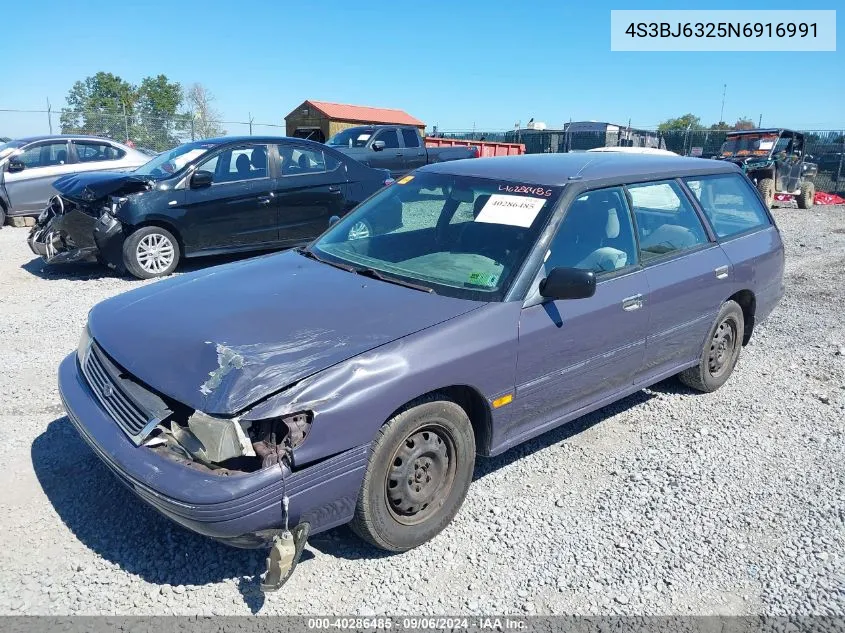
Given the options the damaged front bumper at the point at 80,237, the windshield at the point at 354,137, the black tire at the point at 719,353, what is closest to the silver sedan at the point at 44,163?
the damaged front bumper at the point at 80,237

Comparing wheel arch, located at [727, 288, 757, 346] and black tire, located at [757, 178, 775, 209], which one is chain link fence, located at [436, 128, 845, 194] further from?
wheel arch, located at [727, 288, 757, 346]

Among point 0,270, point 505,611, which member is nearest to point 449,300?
point 505,611

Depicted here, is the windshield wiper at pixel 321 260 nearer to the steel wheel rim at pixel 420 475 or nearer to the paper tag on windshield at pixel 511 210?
the paper tag on windshield at pixel 511 210

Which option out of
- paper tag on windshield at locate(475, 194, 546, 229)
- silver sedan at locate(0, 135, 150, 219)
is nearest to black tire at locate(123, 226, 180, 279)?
silver sedan at locate(0, 135, 150, 219)

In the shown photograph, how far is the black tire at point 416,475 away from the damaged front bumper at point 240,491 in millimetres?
114

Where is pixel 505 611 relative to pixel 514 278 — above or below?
below

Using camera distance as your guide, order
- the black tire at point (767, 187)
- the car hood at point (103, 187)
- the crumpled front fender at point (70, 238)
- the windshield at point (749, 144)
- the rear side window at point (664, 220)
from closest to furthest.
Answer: the rear side window at point (664, 220) < the crumpled front fender at point (70, 238) < the car hood at point (103, 187) < the black tire at point (767, 187) < the windshield at point (749, 144)

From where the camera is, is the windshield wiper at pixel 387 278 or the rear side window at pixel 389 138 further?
the rear side window at pixel 389 138

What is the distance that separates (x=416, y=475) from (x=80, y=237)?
6.05 m

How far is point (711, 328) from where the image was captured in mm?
4660

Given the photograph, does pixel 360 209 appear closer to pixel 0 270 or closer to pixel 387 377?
pixel 387 377

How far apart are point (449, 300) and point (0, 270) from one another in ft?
24.0

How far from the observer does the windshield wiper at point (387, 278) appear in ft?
11.0

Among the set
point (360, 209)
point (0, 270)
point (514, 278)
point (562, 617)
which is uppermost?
point (360, 209)
